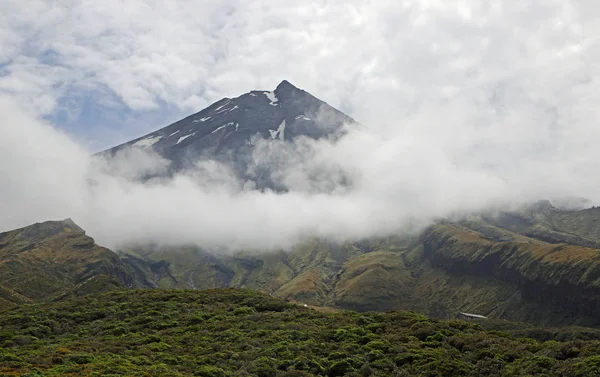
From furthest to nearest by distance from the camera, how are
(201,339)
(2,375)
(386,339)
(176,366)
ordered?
(201,339), (386,339), (176,366), (2,375)

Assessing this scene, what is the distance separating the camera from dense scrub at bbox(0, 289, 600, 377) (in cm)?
3988

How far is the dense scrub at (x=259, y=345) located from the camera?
1570 inches

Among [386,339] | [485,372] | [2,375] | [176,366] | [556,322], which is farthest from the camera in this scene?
[556,322]

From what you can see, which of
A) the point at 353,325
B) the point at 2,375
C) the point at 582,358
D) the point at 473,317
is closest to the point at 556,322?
the point at 473,317

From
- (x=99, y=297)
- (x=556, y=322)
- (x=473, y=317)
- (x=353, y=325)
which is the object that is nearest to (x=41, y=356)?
(x=353, y=325)

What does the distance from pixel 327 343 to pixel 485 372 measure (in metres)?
17.5

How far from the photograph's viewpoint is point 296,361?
147 feet

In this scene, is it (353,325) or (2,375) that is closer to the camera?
(2,375)

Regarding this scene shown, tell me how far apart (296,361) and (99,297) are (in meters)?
57.2

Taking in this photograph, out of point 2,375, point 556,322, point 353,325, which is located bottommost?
point 556,322

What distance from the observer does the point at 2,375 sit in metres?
33.9

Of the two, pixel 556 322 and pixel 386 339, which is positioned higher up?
pixel 386 339

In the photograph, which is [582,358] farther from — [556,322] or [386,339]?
[556,322]

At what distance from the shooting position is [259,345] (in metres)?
52.6
